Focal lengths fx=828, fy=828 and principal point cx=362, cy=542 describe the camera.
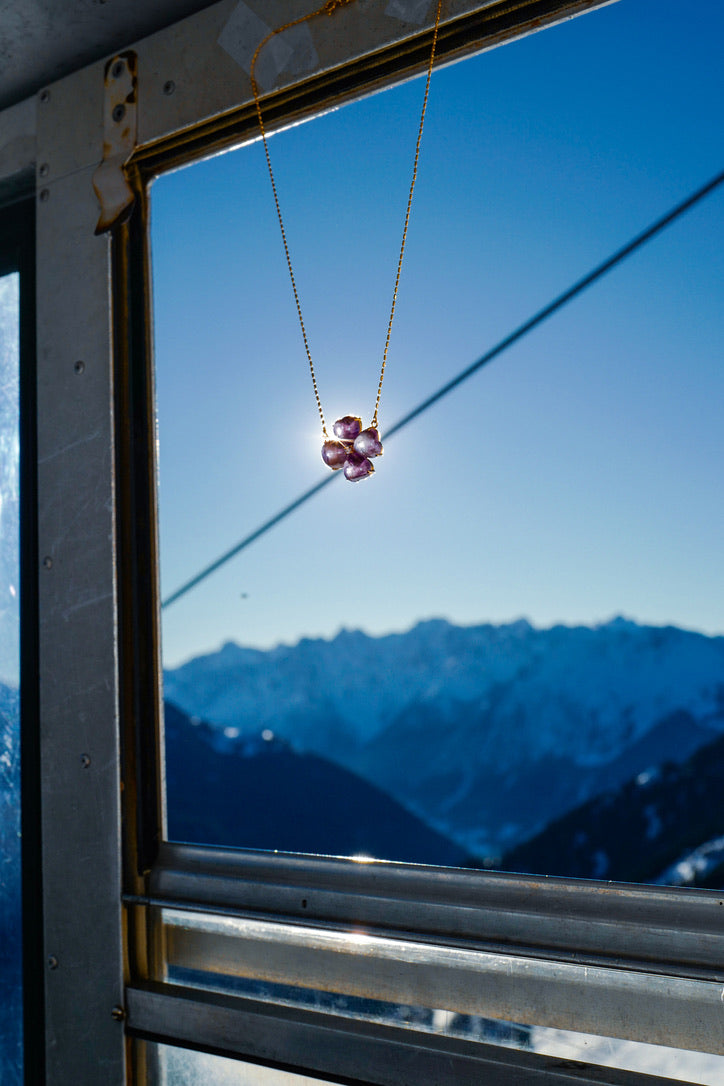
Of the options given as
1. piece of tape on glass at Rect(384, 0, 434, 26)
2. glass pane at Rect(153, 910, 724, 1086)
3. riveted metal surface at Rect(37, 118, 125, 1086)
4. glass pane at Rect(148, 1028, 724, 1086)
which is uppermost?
piece of tape on glass at Rect(384, 0, 434, 26)

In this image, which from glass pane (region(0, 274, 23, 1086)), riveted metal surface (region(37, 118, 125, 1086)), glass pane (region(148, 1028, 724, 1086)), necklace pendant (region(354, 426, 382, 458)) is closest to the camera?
glass pane (region(148, 1028, 724, 1086))

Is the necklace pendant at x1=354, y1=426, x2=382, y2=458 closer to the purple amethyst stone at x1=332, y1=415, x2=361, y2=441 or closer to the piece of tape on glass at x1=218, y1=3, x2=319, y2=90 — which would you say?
the purple amethyst stone at x1=332, y1=415, x2=361, y2=441

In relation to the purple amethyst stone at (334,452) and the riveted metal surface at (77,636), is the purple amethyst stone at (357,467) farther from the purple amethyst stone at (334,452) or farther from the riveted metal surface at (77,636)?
the riveted metal surface at (77,636)

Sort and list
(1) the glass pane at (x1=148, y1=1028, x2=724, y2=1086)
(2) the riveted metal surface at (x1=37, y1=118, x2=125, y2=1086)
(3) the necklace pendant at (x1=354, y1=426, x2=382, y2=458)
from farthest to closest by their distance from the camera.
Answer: (2) the riveted metal surface at (x1=37, y1=118, x2=125, y2=1086) < (3) the necklace pendant at (x1=354, y1=426, x2=382, y2=458) < (1) the glass pane at (x1=148, y1=1028, x2=724, y2=1086)

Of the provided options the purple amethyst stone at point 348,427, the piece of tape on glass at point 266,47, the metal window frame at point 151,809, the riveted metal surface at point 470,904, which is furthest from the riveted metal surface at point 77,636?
the purple amethyst stone at point 348,427

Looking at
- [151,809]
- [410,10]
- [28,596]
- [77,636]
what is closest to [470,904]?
[151,809]

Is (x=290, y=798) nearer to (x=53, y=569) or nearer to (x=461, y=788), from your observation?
(x=461, y=788)

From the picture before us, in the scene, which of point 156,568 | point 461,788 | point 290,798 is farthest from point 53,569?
point 461,788

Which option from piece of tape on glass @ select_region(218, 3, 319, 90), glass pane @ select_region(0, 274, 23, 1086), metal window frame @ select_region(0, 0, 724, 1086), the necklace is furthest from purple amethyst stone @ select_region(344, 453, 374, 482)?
glass pane @ select_region(0, 274, 23, 1086)
